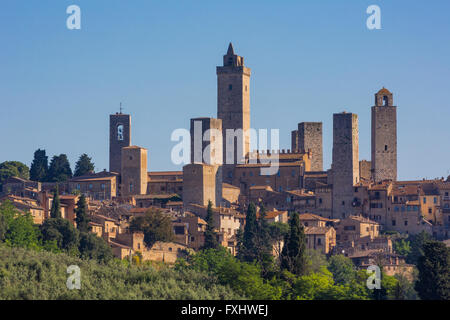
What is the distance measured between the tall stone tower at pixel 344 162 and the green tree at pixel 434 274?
908 inches

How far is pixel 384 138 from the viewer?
273 feet

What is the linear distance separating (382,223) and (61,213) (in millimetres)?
20799

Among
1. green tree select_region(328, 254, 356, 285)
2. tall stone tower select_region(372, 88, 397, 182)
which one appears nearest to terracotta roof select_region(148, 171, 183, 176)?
tall stone tower select_region(372, 88, 397, 182)

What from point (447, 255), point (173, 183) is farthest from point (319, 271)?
point (173, 183)

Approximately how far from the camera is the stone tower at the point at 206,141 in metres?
76.6

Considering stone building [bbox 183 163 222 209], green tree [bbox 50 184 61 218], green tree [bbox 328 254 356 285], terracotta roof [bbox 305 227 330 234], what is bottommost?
green tree [bbox 328 254 356 285]

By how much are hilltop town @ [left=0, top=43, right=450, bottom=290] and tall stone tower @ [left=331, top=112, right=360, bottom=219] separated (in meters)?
0.06

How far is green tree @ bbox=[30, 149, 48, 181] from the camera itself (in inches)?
3254

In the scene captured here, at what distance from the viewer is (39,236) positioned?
57.8 meters

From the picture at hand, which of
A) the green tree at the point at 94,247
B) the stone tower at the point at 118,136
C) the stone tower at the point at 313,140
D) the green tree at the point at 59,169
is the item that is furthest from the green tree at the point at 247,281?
the stone tower at the point at 118,136

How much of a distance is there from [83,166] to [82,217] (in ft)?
77.4

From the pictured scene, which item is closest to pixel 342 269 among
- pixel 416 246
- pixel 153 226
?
pixel 416 246

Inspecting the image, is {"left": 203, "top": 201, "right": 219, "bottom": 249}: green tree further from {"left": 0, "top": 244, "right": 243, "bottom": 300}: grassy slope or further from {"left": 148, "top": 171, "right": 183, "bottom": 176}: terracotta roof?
{"left": 0, "top": 244, "right": 243, "bottom": 300}: grassy slope
